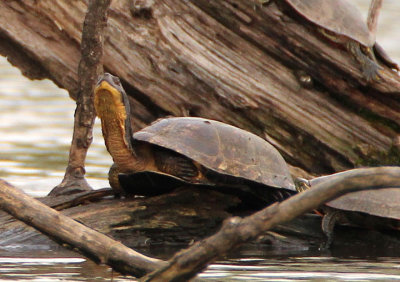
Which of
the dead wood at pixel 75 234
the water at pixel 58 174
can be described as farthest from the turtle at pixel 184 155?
the dead wood at pixel 75 234

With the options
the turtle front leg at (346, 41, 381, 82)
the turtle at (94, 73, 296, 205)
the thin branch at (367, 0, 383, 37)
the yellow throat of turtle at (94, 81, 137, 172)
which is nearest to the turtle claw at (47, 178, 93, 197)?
the turtle at (94, 73, 296, 205)

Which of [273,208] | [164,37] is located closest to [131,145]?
[164,37]

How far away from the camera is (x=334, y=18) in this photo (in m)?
6.40

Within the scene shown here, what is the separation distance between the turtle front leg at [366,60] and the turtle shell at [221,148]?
3.94ft

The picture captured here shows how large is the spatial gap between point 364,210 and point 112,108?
169cm

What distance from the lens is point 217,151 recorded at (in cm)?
541

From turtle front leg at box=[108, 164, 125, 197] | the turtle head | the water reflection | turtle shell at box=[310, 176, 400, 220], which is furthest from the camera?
turtle front leg at box=[108, 164, 125, 197]

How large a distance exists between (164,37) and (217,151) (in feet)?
4.89

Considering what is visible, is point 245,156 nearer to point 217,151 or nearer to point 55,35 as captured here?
point 217,151

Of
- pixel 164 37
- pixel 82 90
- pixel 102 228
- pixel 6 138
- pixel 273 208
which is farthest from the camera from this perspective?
pixel 6 138

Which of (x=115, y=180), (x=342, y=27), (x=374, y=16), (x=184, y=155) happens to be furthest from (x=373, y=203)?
(x=374, y=16)

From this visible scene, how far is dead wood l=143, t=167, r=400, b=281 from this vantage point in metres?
3.09

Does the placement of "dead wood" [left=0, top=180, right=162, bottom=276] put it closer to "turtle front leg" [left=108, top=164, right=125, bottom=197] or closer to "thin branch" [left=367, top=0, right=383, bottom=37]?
"turtle front leg" [left=108, top=164, right=125, bottom=197]

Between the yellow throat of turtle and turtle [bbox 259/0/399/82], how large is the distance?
1.66 metres
